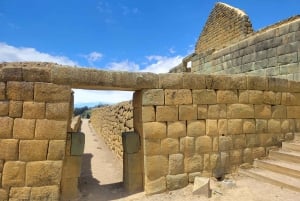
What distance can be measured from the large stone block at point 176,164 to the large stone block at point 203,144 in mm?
441

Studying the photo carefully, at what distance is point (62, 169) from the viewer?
4777mm

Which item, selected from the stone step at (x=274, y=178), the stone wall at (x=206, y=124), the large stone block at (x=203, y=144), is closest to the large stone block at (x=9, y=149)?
the stone wall at (x=206, y=124)

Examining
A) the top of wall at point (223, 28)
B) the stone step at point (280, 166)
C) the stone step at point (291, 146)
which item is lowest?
the stone step at point (280, 166)

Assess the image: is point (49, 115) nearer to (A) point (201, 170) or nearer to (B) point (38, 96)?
(B) point (38, 96)

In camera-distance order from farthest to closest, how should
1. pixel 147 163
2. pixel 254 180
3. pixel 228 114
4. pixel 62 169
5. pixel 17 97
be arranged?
pixel 228 114 < pixel 254 180 < pixel 147 163 < pixel 62 169 < pixel 17 97

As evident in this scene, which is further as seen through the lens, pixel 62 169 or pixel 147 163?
pixel 147 163

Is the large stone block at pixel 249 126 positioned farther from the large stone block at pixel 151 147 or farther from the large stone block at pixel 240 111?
the large stone block at pixel 151 147

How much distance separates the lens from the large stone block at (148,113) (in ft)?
16.9

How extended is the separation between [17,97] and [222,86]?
4.10 metres

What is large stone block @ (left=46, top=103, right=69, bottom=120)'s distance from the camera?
459 cm

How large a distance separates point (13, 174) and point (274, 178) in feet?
15.9

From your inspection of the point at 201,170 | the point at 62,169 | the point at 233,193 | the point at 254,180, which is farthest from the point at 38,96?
the point at 254,180

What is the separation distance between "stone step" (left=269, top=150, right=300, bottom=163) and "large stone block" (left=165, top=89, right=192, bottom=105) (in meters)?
2.57

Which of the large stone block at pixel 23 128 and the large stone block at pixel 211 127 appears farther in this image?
the large stone block at pixel 211 127
